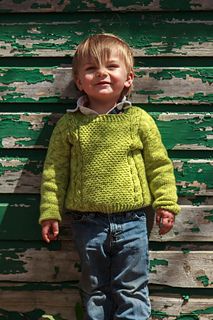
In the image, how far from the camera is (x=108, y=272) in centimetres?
322

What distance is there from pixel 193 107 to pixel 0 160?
110 cm

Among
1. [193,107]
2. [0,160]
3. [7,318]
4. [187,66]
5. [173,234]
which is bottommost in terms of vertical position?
[7,318]

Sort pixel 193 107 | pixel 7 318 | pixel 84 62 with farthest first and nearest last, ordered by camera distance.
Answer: pixel 7 318, pixel 193 107, pixel 84 62

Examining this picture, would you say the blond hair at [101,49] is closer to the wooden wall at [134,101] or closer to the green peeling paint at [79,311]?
the wooden wall at [134,101]

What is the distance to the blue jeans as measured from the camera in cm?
311

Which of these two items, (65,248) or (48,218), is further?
(65,248)

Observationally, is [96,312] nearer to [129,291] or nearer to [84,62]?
[129,291]

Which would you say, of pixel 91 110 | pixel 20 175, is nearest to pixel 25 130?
pixel 20 175

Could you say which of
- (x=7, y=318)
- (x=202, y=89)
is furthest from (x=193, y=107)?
(x=7, y=318)

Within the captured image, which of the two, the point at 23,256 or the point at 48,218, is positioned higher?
the point at 48,218

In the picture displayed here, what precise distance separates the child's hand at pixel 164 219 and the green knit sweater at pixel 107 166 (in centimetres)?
3

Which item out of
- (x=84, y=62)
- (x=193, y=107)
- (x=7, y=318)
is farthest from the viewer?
(x=7, y=318)

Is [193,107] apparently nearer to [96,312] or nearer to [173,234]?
[173,234]

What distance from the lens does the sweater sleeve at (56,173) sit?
317 cm
